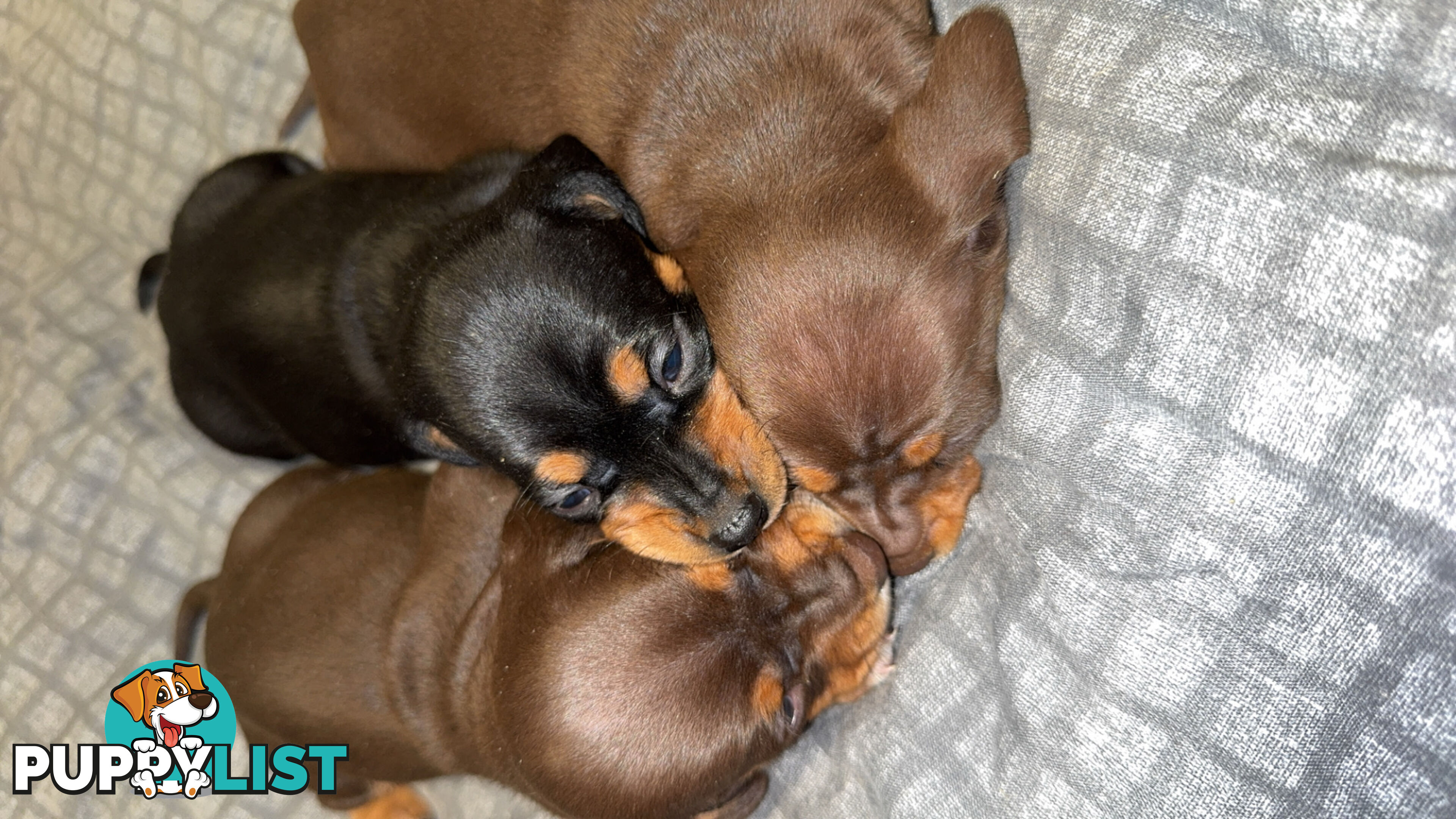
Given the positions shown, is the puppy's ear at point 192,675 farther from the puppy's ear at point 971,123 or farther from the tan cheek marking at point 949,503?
the puppy's ear at point 971,123

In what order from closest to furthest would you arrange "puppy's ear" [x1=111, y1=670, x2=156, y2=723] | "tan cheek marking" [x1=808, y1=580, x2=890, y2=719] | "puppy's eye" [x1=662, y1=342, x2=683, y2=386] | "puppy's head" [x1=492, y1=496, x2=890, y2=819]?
"puppy's head" [x1=492, y1=496, x2=890, y2=819] < "puppy's eye" [x1=662, y1=342, x2=683, y2=386] < "tan cheek marking" [x1=808, y1=580, x2=890, y2=719] < "puppy's ear" [x1=111, y1=670, x2=156, y2=723]

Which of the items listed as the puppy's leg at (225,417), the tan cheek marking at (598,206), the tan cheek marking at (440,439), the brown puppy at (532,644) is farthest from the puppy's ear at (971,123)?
the puppy's leg at (225,417)

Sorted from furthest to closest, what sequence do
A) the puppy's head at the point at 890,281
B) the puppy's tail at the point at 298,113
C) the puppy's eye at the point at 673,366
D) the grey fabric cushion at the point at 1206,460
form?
the puppy's tail at the point at 298,113, the puppy's eye at the point at 673,366, the puppy's head at the point at 890,281, the grey fabric cushion at the point at 1206,460

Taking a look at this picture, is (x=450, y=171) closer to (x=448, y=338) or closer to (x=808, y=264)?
(x=448, y=338)

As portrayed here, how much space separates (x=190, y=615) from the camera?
3.23 metres

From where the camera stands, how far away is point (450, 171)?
8.61 ft

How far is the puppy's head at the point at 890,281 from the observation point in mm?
1951

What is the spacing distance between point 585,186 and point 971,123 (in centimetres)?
85

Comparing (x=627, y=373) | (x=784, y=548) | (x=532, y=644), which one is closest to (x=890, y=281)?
(x=627, y=373)

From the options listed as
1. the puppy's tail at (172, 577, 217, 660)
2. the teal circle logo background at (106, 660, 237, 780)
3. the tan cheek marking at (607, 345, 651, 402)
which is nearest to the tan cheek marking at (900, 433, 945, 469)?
the tan cheek marking at (607, 345, 651, 402)

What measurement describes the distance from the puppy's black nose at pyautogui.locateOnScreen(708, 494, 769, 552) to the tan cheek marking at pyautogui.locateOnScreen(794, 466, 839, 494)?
0.12 m

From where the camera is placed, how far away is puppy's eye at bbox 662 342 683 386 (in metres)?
2.17

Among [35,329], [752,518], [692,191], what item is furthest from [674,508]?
[35,329]

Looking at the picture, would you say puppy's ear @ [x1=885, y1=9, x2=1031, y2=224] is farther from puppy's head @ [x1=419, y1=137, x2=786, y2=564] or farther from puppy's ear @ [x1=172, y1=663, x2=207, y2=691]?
puppy's ear @ [x1=172, y1=663, x2=207, y2=691]
